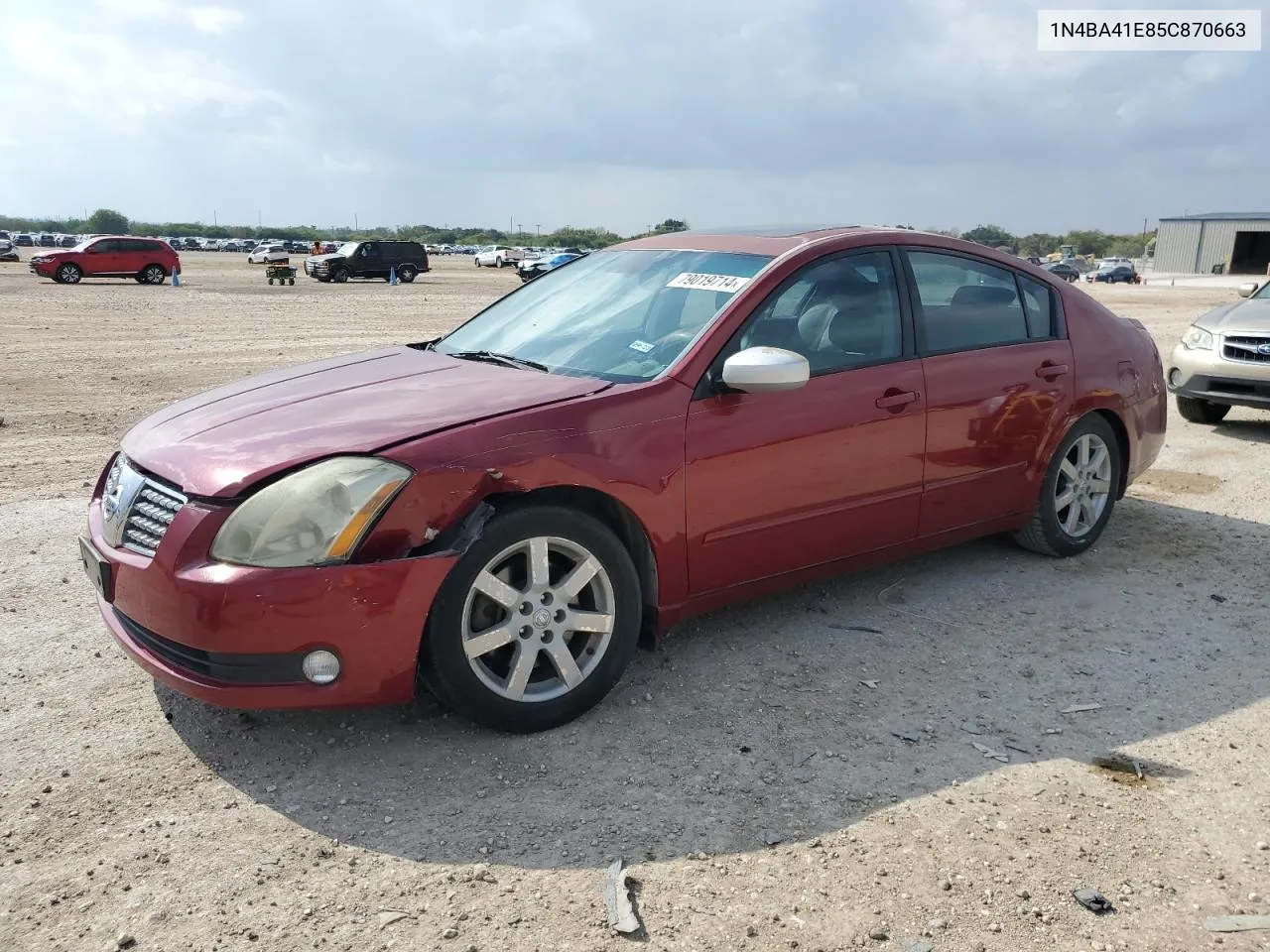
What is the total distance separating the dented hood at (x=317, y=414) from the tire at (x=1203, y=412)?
25.1 ft

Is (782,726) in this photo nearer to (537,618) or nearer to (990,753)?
(990,753)

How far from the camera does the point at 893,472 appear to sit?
437 centimetres

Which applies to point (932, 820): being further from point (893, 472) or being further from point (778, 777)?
point (893, 472)

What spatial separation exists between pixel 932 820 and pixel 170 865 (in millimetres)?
2107

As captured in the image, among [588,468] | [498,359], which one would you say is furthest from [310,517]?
[498,359]

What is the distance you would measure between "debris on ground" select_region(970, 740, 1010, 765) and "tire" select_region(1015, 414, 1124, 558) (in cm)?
200

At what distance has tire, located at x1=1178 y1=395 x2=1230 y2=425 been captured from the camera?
9398mm

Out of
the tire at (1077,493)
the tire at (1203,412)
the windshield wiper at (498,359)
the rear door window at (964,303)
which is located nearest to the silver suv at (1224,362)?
the tire at (1203,412)

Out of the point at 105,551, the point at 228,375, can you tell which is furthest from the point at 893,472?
the point at 228,375

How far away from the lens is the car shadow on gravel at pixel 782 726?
3021 millimetres

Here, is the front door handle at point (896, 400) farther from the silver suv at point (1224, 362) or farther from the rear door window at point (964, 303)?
the silver suv at point (1224, 362)

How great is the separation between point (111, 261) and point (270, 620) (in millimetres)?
35547

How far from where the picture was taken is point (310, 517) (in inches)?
122

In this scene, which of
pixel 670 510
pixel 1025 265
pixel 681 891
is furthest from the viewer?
pixel 1025 265
